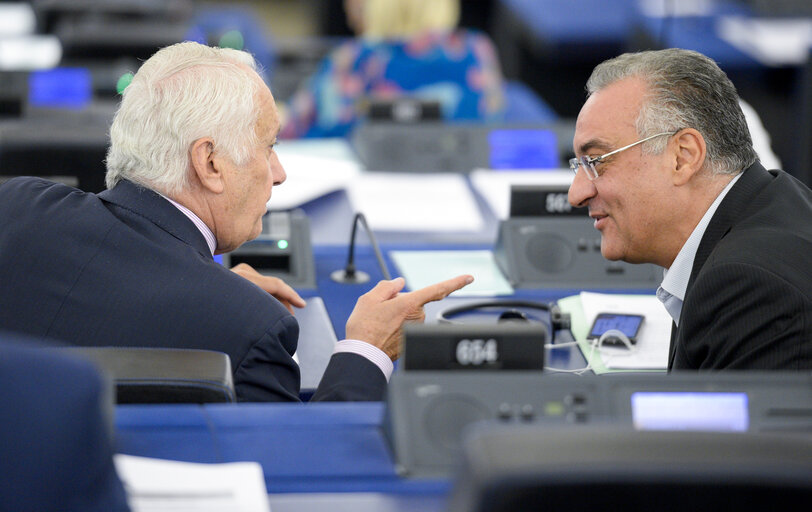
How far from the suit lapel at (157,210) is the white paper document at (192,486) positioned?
59 cm

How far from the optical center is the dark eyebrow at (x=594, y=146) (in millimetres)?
1953

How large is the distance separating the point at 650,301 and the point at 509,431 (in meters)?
1.53

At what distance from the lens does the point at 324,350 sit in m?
2.09

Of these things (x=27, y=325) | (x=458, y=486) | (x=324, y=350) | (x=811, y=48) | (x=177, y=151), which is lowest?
(x=811, y=48)

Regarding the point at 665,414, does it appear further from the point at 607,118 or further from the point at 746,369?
the point at 607,118

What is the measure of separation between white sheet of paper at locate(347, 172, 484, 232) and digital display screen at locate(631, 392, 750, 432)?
1.60 metres

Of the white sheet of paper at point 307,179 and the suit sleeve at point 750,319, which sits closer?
the suit sleeve at point 750,319

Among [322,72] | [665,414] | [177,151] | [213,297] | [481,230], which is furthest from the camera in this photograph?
[322,72]

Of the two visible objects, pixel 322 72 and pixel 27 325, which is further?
pixel 322 72

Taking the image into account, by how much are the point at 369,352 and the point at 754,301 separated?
600mm

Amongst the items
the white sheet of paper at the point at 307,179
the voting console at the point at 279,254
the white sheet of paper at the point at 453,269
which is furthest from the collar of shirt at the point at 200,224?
the white sheet of paper at the point at 307,179

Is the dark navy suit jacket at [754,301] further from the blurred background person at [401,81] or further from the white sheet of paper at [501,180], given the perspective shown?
the blurred background person at [401,81]

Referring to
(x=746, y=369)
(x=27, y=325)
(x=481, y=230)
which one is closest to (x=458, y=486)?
(x=746, y=369)

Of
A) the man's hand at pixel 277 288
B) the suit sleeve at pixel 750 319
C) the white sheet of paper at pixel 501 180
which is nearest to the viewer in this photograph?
the suit sleeve at pixel 750 319
